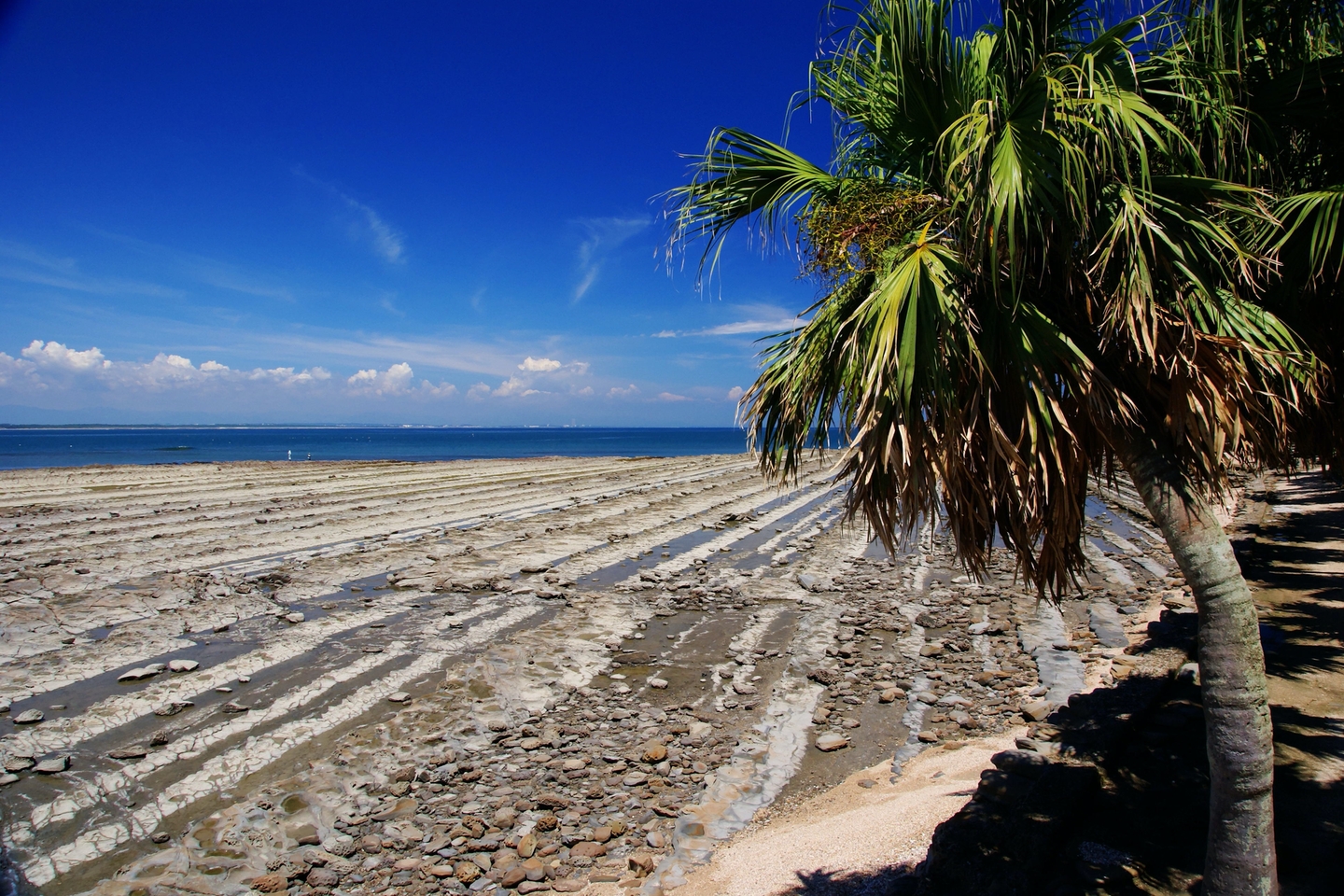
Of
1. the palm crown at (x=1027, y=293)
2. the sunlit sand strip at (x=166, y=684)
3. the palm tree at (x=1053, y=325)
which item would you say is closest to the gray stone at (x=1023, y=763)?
the palm tree at (x=1053, y=325)

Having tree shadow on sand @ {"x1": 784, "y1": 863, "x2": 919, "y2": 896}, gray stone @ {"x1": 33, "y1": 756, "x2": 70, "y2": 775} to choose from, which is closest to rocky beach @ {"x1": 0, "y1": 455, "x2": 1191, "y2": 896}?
gray stone @ {"x1": 33, "y1": 756, "x2": 70, "y2": 775}

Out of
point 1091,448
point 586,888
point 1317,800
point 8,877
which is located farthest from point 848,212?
point 8,877

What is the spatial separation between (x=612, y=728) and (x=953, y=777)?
2.86 metres

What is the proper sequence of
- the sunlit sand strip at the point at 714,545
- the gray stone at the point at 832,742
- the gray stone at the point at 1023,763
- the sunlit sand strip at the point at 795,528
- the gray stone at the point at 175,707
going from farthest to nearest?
the sunlit sand strip at the point at 795,528, the sunlit sand strip at the point at 714,545, the gray stone at the point at 175,707, the gray stone at the point at 832,742, the gray stone at the point at 1023,763

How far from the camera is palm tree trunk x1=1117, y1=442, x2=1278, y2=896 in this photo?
2686 mm

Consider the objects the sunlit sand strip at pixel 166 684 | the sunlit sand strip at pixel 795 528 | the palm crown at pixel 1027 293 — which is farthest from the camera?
the sunlit sand strip at pixel 795 528

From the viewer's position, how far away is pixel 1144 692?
558cm

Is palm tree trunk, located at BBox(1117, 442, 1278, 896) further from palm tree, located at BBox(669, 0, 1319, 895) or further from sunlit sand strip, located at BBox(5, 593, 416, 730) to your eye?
sunlit sand strip, located at BBox(5, 593, 416, 730)

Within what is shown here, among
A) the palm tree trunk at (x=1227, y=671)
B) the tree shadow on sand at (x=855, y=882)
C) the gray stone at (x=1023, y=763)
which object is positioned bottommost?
the tree shadow on sand at (x=855, y=882)

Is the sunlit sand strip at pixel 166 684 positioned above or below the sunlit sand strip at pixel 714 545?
below

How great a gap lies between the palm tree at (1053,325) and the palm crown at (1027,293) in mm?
10

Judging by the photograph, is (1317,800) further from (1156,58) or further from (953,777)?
(1156,58)

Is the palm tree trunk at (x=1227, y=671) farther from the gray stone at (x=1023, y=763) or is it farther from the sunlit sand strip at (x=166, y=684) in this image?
the sunlit sand strip at (x=166, y=684)

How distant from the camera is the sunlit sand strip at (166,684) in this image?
605 centimetres
